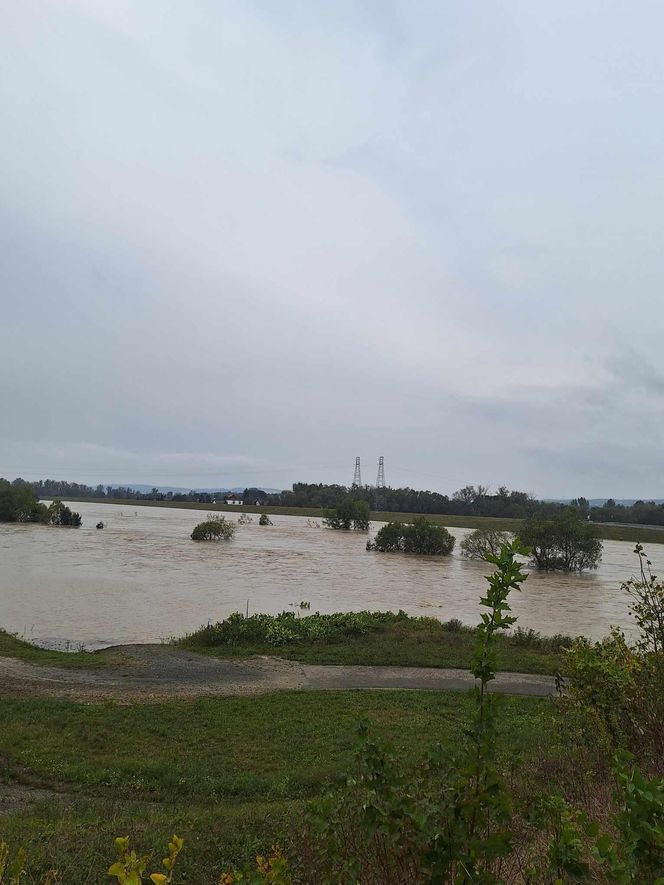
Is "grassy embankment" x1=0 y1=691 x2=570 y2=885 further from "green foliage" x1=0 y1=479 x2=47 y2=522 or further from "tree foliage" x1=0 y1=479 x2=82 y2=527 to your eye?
"green foliage" x1=0 y1=479 x2=47 y2=522

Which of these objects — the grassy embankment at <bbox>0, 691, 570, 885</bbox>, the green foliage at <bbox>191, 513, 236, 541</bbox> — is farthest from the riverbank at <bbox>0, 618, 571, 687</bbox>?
the green foliage at <bbox>191, 513, 236, 541</bbox>

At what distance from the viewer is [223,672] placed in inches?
619

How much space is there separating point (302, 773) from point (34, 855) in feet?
14.0

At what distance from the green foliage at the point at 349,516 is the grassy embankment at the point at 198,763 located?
7116cm

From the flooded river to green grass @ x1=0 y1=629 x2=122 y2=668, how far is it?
72.6 inches

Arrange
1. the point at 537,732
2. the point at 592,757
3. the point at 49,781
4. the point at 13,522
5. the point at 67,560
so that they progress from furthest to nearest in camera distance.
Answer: the point at 13,522 → the point at 67,560 → the point at 537,732 → the point at 49,781 → the point at 592,757

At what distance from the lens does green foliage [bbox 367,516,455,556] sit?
5669cm

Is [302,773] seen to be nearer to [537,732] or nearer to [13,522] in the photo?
[537,732]

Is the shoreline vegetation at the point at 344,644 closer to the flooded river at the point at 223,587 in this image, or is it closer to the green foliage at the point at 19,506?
the flooded river at the point at 223,587

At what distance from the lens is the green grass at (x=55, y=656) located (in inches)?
624

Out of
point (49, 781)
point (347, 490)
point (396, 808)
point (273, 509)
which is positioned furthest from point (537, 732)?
point (347, 490)

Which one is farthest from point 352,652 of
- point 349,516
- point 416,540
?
point 349,516

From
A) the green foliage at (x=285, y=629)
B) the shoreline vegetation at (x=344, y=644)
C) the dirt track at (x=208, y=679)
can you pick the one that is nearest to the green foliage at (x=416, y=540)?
the shoreline vegetation at (x=344, y=644)

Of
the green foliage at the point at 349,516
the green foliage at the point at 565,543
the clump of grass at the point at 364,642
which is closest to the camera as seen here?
the clump of grass at the point at 364,642
